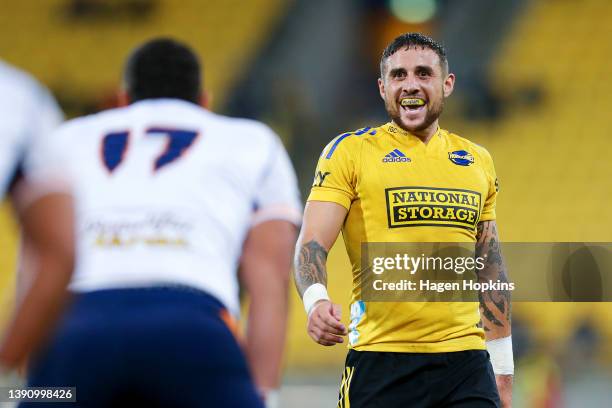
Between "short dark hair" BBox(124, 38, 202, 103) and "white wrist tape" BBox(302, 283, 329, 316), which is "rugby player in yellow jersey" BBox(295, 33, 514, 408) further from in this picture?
"short dark hair" BBox(124, 38, 202, 103)

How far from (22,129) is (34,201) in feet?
0.61

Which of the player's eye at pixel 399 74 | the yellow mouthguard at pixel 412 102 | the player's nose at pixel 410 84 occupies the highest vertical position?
the player's eye at pixel 399 74

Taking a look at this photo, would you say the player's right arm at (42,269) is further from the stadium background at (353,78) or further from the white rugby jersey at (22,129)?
the stadium background at (353,78)

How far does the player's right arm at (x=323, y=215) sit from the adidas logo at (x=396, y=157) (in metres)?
0.14

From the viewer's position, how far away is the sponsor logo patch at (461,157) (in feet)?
16.4

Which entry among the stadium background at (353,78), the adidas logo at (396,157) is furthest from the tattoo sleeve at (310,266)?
the stadium background at (353,78)

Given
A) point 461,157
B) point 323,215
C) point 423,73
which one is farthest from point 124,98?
point 461,157

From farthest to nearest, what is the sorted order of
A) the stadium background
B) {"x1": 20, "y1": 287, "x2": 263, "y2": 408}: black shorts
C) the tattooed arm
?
the stadium background
the tattooed arm
{"x1": 20, "y1": 287, "x2": 263, "y2": 408}: black shorts

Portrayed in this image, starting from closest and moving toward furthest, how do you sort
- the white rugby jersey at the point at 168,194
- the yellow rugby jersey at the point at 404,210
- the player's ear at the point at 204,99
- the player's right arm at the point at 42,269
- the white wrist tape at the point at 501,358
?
the player's right arm at the point at 42,269 → the white rugby jersey at the point at 168,194 → the player's ear at the point at 204,99 → the yellow rugby jersey at the point at 404,210 → the white wrist tape at the point at 501,358

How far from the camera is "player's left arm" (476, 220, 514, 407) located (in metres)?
5.00

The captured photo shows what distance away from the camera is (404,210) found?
4758 millimetres

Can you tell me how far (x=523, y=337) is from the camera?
1302cm

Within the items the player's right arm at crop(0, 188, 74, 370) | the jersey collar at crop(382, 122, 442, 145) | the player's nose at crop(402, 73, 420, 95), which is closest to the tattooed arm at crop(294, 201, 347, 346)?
the jersey collar at crop(382, 122, 442, 145)

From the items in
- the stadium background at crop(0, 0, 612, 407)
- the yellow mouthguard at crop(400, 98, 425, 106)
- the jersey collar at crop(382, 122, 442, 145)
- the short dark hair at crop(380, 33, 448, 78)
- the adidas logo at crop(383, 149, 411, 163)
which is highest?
the stadium background at crop(0, 0, 612, 407)
